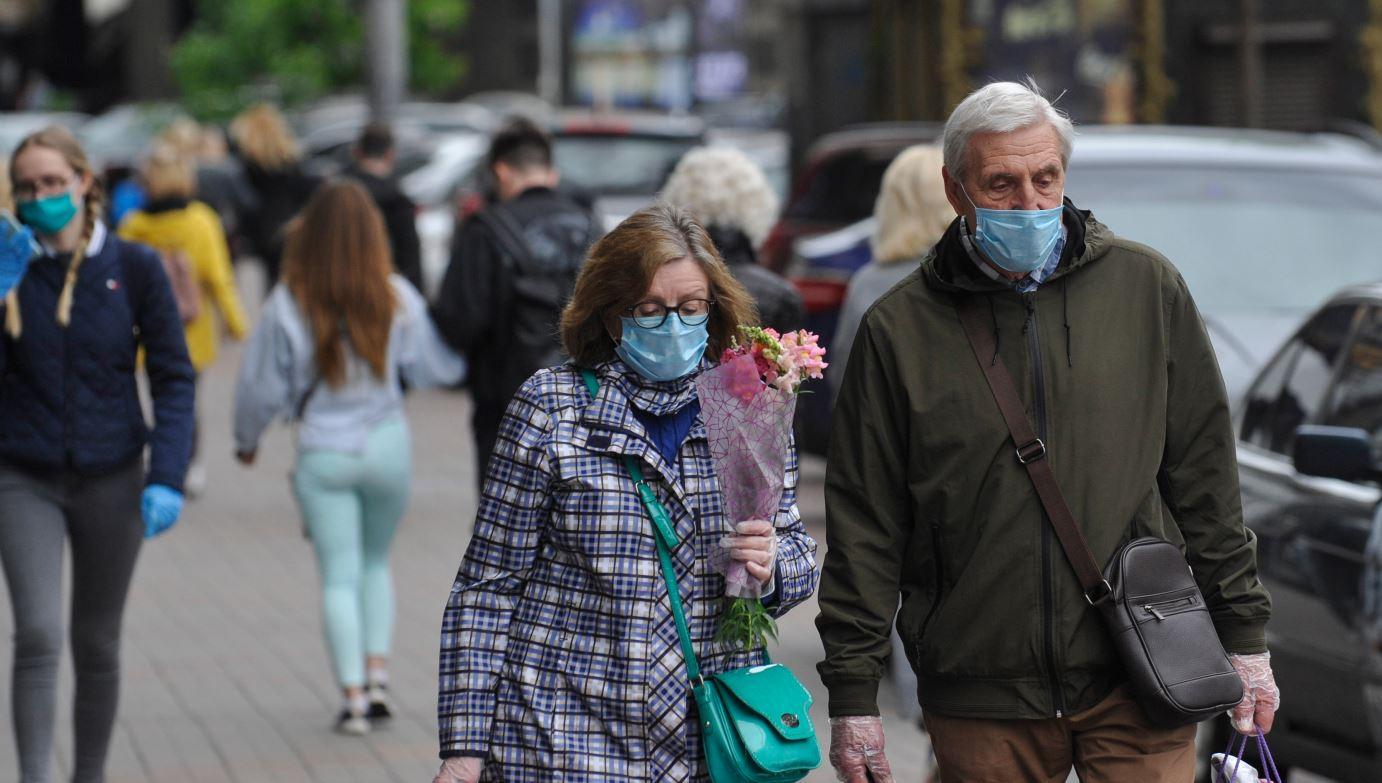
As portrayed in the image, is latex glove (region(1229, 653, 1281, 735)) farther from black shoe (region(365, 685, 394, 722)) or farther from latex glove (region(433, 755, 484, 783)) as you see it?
black shoe (region(365, 685, 394, 722))

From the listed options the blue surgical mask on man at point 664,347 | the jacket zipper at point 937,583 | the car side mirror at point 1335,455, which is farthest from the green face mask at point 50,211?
the car side mirror at point 1335,455

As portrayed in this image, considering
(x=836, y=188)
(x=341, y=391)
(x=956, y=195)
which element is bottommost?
(x=341, y=391)

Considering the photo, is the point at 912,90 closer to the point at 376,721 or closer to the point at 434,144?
the point at 434,144

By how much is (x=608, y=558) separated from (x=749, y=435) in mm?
310

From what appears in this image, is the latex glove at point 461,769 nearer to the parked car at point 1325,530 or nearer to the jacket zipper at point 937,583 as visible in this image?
the jacket zipper at point 937,583

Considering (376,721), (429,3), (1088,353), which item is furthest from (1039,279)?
(429,3)

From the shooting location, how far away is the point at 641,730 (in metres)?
3.74

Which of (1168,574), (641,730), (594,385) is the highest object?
(594,385)

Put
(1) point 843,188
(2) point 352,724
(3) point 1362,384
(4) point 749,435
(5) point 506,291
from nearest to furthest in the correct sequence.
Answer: (4) point 749,435
(3) point 1362,384
(5) point 506,291
(2) point 352,724
(1) point 843,188

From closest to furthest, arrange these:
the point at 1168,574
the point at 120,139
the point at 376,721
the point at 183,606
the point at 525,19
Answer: the point at 1168,574
the point at 376,721
the point at 183,606
the point at 120,139
the point at 525,19

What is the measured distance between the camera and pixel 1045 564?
3.63 meters

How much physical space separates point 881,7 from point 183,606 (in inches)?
618

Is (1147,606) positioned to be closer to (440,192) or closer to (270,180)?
(270,180)

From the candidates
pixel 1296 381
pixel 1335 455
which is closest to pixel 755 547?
pixel 1335 455
